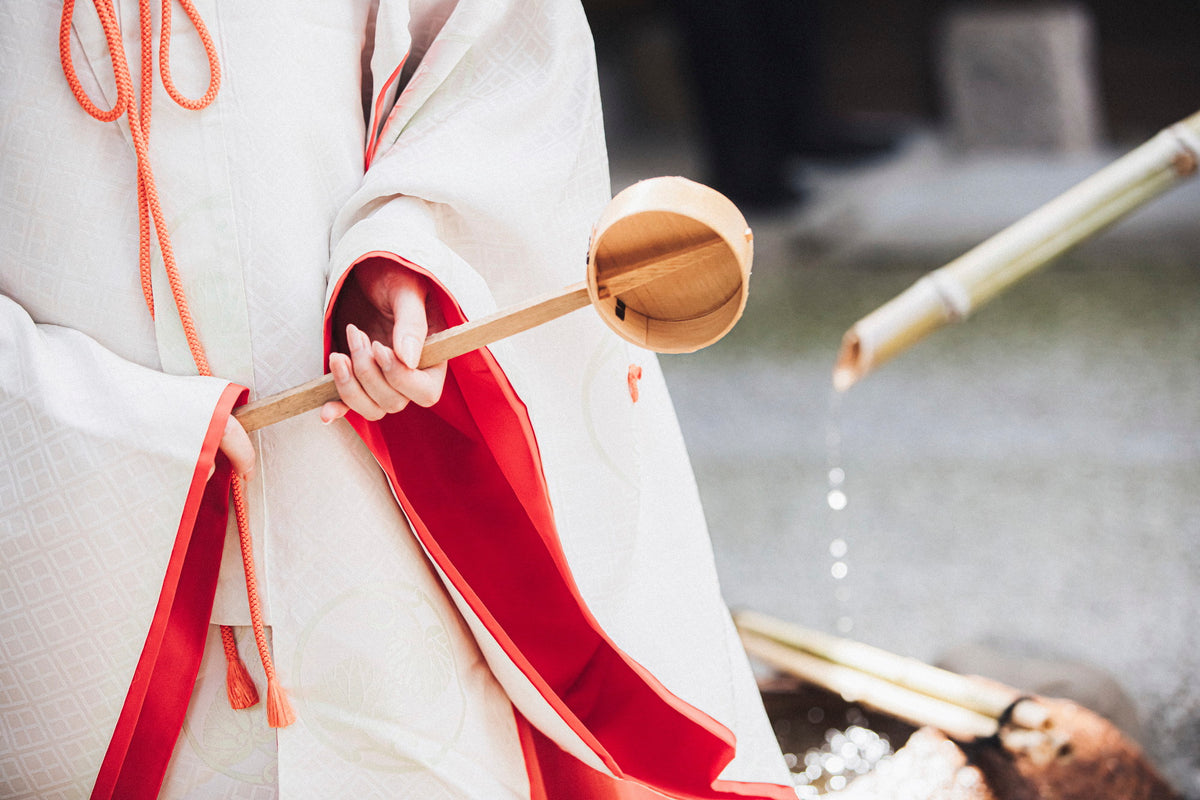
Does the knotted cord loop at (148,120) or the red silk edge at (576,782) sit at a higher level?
the knotted cord loop at (148,120)

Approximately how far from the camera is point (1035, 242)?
1063 mm

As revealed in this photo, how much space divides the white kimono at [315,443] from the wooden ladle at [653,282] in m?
0.07

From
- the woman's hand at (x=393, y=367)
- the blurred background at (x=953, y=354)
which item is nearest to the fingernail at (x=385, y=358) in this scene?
the woman's hand at (x=393, y=367)

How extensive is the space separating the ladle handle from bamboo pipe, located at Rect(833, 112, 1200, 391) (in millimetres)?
479

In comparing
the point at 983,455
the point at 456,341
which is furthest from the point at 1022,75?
the point at 456,341

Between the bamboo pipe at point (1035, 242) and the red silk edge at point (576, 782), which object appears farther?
the bamboo pipe at point (1035, 242)

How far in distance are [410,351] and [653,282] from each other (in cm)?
17

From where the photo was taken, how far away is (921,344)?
2959 mm

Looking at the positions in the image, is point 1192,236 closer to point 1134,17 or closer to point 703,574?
point 1134,17

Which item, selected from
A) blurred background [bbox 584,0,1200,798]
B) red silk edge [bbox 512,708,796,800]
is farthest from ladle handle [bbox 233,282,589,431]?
blurred background [bbox 584,0,1200,798]

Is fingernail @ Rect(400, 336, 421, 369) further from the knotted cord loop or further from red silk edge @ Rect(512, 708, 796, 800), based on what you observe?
red silk edge @ Rect(512, 708, 796, 800)

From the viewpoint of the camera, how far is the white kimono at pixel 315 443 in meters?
0.73

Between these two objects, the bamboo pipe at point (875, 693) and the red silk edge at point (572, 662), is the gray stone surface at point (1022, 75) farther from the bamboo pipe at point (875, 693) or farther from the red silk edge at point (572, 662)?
the red silk edge at point (572, 662)

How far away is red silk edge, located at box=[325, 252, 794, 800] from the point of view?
0.78m
